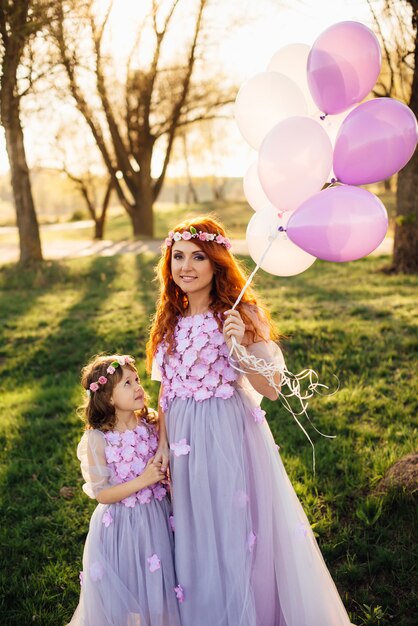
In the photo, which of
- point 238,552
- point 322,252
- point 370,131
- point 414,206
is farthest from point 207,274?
point 414,206

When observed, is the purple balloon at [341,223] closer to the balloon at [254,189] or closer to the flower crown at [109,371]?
the balloon at [254,189]

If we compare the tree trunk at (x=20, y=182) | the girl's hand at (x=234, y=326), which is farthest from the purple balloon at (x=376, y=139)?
the tree trunk at (x=20, y=182)

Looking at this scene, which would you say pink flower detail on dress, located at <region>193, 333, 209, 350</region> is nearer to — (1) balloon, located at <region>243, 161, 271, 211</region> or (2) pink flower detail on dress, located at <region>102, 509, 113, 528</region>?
(1) balloon, located at <region>243, 161, 271, 211</region>

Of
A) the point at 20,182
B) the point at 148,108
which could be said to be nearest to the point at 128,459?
the point at 20,182

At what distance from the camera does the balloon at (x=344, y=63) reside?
6.73ft

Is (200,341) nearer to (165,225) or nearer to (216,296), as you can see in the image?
(216,296)

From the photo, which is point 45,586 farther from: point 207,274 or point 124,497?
point 207,274

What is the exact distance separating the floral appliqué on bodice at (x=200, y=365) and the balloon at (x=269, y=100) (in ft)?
2.83

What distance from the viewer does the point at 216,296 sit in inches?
96.3

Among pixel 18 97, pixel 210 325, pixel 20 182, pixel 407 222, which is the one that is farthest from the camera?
pixel 20 182

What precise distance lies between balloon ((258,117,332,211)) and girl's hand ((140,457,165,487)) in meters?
1.20

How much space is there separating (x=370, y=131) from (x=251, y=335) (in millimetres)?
→ 906

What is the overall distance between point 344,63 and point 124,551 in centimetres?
208

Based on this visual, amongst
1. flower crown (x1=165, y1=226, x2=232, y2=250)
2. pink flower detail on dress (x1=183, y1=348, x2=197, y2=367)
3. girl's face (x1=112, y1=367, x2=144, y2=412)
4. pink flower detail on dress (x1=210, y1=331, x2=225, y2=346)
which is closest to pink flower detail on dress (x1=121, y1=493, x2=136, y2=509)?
girl's face (x1=112, y1=367, x2=144, y2=412)
